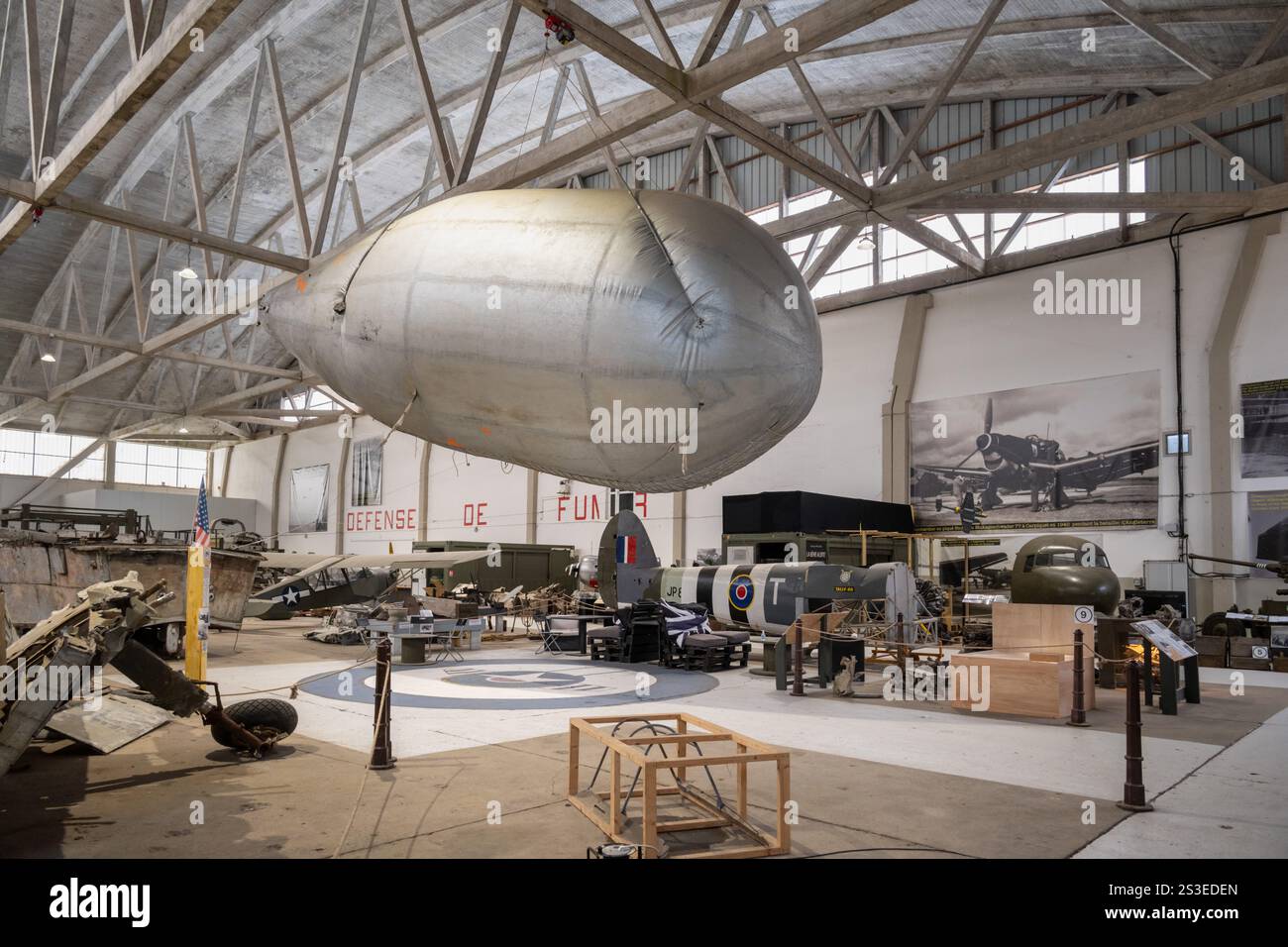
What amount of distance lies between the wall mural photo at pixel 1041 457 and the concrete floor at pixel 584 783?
8579 mm

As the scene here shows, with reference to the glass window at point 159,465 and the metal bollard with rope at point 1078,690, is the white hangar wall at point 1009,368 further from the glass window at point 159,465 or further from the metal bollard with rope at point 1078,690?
the glass window at point 159,465

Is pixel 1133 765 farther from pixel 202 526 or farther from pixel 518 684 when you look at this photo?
pixel 202 526

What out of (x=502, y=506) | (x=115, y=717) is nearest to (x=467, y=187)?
(x=115, y=717)

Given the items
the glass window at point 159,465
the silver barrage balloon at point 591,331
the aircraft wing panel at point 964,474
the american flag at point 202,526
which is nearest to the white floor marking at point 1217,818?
the silver barrage balloon at point 591,331

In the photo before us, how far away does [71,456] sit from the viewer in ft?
125

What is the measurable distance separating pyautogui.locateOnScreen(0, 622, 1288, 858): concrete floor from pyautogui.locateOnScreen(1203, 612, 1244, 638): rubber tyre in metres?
6.29

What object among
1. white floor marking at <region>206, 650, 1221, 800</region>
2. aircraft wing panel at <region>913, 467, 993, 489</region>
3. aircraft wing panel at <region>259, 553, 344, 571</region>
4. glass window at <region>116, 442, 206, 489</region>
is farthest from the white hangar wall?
glass window at <region>116, 442, 206, 489</region>

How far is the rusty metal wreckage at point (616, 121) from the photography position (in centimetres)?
1027

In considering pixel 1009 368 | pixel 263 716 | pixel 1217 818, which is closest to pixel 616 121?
pixel 263 716

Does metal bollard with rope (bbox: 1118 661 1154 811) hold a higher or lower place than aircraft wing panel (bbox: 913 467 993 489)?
lower

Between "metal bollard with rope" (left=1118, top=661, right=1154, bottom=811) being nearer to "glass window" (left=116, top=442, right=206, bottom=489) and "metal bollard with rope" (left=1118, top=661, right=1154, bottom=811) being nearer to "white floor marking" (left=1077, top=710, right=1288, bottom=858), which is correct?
"white floor marking" (left=1077, top=710, right=1288, bottom=858)

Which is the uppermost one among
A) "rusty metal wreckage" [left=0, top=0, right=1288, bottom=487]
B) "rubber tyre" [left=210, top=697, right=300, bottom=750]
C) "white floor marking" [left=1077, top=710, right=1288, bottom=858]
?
"rusty metal wreckage" [left=0, top=0, right=1288, bottom=487]

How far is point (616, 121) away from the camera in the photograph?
11836 mm

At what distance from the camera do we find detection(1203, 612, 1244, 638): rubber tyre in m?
15.4
